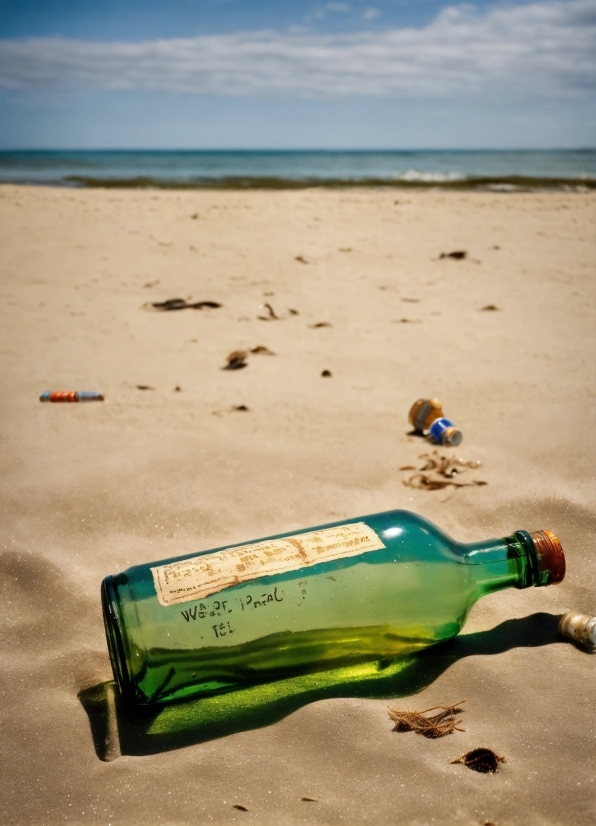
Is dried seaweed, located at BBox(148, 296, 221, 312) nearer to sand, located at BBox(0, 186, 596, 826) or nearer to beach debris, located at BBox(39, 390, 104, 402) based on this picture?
sand, located at BBox(0, 186, 596, 826)

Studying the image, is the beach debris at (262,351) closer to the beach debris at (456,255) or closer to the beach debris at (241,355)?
the beach debris at (241,355)

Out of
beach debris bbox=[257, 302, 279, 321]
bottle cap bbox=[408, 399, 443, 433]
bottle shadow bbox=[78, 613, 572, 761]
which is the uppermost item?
beach debris bbox=[257, 302, 279, 321]

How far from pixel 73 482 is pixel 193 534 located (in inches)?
14.1

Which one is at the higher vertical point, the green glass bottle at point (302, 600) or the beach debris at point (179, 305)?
the beach debris at point (179, 305)

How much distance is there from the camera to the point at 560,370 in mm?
2641

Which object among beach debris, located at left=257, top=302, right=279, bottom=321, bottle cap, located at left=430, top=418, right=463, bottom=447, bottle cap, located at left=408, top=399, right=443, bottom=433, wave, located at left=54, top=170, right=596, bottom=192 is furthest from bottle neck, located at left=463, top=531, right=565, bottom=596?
wave, located at left=54, top=170, right=596, bottom=192

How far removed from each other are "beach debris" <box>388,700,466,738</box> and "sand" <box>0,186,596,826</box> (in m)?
0.02

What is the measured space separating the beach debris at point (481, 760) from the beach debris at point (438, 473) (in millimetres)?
857

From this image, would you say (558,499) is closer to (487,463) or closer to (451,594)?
(487,463)

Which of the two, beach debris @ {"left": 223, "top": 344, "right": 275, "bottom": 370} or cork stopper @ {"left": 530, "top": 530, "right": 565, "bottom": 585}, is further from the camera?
beach debris @ {"left": 223, "top": 344, "right": 275, "bottom": 370}

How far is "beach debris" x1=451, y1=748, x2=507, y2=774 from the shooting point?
99cm

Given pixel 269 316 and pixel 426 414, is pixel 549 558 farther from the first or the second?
pixel 269 316

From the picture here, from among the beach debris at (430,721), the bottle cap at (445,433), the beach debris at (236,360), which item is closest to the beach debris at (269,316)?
the beach debris at (236,360)

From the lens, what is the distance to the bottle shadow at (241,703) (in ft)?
3.52
